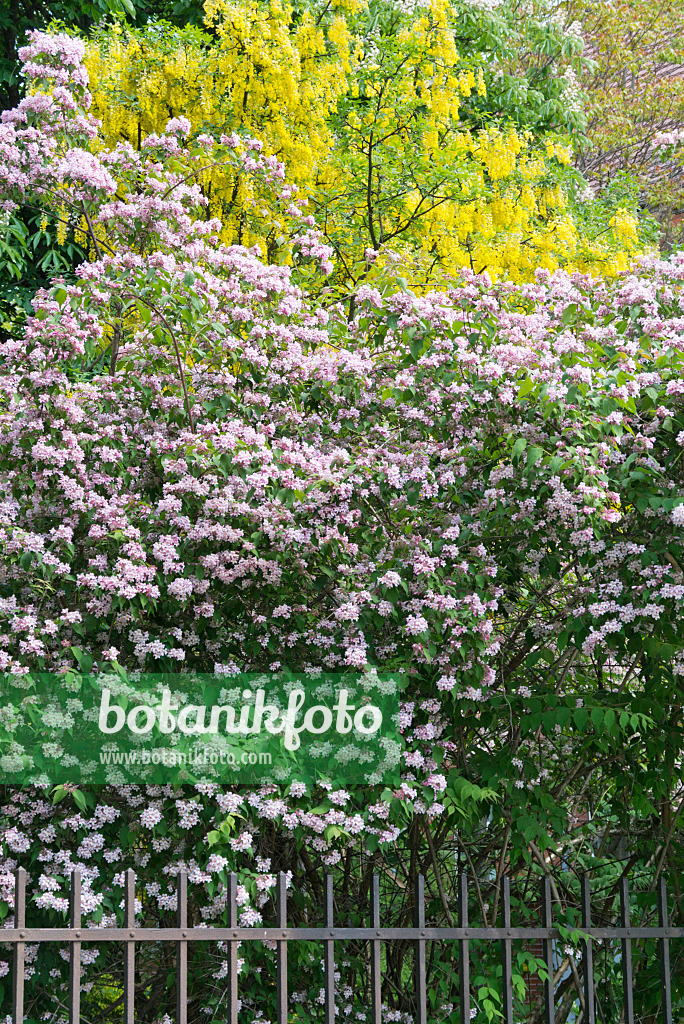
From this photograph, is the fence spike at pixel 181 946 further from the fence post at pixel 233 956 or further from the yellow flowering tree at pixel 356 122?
the yellow flowering tree at pixel 356 122

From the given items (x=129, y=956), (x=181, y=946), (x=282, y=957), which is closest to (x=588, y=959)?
(x=282, y=957)

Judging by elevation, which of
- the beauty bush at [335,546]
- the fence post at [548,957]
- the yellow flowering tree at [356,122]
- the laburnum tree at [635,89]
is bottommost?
the fence post at [548,957]

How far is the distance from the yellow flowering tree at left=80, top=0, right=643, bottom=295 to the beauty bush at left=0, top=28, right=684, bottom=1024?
3.14m

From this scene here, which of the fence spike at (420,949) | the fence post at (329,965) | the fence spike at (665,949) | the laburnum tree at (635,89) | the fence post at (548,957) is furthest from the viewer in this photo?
the laburnum tree at (635,89)

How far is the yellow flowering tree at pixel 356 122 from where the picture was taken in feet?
25.1

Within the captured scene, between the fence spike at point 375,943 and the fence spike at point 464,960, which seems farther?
the fence spike at point 464,960

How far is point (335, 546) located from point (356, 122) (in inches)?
214

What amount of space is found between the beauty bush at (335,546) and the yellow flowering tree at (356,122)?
3141 mm

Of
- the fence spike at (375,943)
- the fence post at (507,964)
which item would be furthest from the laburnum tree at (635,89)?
the fence spike at (375,943)

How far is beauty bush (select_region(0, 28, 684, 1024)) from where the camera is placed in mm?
3416

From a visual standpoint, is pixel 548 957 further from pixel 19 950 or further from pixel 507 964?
pixel 19 950

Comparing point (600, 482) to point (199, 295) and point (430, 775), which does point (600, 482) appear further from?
point (199, 295)

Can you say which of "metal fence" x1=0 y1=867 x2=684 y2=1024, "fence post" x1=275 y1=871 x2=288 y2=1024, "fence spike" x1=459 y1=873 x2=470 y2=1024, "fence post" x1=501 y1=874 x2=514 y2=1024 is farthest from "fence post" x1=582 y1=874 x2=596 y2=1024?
"fence post" x1=275 y1=871 x2=288 y2=1024

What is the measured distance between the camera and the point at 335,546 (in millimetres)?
3639
